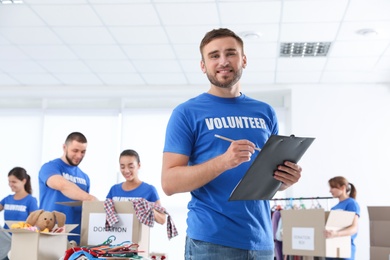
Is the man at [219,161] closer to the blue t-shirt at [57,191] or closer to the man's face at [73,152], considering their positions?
the blue t-shirt at [57,191]

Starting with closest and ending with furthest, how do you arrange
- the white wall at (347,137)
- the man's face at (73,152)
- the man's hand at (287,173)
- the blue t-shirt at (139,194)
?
the man's hand at (287,173) < the man's face at (73,152) < the blue t-shirt at (139,194) < the white wall at (347,137)

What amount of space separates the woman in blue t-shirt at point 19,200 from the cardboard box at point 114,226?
2174 millimetres

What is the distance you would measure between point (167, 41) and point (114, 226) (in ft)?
10.3

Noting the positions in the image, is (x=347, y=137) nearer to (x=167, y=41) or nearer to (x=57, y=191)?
(x=167, y=41)

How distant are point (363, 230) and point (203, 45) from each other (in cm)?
577

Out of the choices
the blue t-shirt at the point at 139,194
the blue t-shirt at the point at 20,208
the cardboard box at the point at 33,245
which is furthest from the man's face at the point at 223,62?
the blue t-shirt at the point at 20,208

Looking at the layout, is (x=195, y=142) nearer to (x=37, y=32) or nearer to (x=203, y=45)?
(x=203, y=45)

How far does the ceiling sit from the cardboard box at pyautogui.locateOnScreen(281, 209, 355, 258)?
6.02 ft

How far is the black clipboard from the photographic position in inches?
48.1

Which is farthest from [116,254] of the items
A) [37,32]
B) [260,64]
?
[260,64]

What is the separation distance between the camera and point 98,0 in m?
4.40

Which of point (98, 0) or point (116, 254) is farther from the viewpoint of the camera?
point (98, 0)

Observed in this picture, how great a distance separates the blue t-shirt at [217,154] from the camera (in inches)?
50.7

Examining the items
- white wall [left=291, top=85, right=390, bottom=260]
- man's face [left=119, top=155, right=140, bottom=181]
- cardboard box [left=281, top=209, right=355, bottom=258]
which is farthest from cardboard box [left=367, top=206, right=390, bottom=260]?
white wall [left=291, top=85, right=390, bottom=260]
